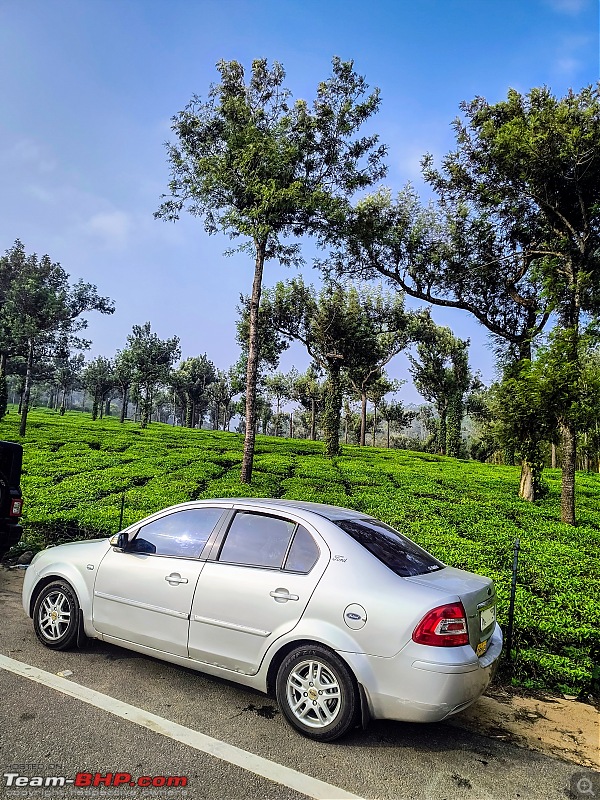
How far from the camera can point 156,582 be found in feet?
14.0

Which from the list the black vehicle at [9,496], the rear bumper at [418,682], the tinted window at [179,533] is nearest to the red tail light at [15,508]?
the black vehicle at [9,496]

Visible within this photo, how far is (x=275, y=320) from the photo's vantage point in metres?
28.5

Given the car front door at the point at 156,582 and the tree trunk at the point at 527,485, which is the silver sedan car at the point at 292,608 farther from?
the tree trunk at the point at 527,485

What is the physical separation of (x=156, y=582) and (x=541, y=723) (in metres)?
3.09

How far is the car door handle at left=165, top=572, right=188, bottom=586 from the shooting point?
4.15m

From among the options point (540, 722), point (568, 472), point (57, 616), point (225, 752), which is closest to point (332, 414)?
point (568, 472)

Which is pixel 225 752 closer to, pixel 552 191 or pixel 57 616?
pixel 57 616

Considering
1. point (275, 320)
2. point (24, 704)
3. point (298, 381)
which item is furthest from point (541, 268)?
point (298, 381)

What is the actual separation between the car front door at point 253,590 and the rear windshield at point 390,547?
332mm

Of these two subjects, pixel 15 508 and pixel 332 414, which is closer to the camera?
pixel 15 508

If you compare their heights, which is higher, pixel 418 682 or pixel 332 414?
pixel 332 414

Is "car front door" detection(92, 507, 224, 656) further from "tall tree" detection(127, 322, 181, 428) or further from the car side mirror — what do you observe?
"tall tree" detection(127, 322, 181, 428)

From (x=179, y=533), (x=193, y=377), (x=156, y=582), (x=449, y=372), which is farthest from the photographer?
(x=193, y=377)

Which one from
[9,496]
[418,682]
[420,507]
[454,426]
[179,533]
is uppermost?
[454,426]
